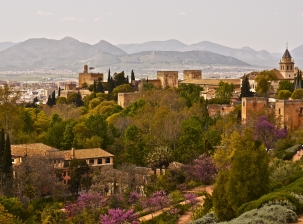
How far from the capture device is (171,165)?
38.5 meters

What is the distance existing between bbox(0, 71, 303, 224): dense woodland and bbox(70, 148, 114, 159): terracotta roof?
3.73ft

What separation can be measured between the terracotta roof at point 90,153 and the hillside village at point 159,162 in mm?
84

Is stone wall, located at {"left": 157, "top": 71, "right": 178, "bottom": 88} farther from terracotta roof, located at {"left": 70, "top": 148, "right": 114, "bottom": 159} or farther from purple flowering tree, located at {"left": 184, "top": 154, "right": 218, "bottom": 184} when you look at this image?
purple flowering tree, located at {"left": 184, "top": 154, "right": 218, "bottom": 184}

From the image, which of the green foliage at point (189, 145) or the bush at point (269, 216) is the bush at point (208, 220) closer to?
the bush at point (269, 216)

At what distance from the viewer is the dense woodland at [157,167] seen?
920 inches

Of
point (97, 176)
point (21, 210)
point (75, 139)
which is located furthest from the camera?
point (75, 139)

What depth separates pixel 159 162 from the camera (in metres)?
37.9

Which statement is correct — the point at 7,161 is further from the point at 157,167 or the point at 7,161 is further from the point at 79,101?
the point at 79,101

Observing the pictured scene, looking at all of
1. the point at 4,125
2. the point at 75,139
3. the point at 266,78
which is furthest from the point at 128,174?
the point at 266,78

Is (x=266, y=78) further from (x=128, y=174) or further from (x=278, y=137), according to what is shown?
(x=128, y=174)

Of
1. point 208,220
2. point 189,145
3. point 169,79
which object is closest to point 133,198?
point 208,220

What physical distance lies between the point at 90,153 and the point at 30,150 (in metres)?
3.70

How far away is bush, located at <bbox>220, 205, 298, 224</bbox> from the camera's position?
18406mm

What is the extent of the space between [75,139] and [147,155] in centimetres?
591
